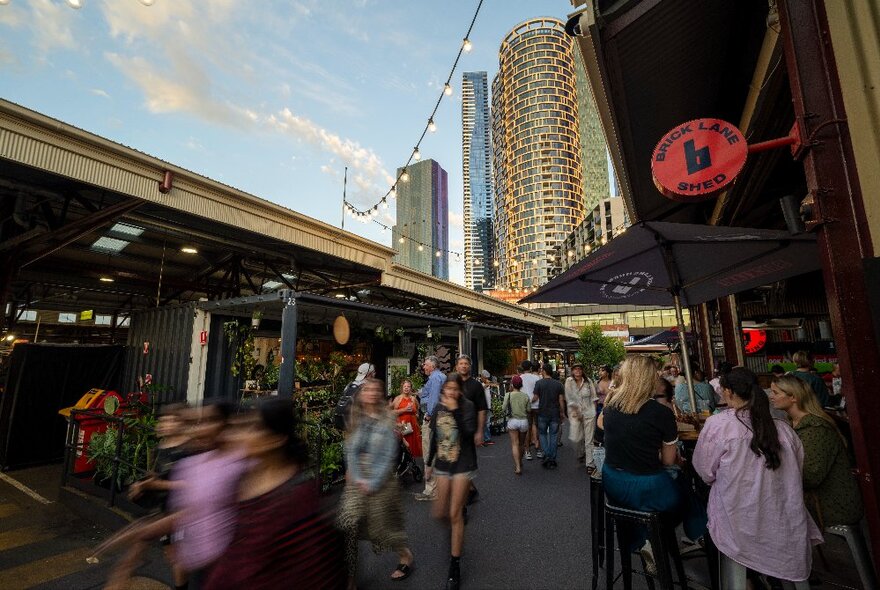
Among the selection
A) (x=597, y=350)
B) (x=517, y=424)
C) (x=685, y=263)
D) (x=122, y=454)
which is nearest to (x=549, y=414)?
(x=517, y=424)

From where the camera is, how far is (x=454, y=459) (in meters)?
3.61

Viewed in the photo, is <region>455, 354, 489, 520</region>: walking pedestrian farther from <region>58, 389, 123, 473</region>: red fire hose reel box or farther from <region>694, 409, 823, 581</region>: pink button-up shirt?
<region>58, 389, 123, 473</region>: red fire hose reel box

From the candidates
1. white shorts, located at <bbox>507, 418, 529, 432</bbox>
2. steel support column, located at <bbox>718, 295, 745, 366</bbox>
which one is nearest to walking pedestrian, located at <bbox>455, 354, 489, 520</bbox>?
white shorts, located at <bbox>507, 418, 529, 432</bbox>

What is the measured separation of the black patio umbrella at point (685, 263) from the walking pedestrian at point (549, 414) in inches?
72.2

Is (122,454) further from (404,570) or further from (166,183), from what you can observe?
(404,570)

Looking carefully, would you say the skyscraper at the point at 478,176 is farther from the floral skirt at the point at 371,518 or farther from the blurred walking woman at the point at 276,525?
the blurred walking woman at the point at 276,525

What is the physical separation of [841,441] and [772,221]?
774cm

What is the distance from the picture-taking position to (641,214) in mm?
8703

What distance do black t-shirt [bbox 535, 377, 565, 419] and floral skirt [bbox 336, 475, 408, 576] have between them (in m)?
4.52

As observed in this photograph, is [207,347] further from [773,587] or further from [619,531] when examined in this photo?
[773,587]

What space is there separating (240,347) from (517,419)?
5.99m

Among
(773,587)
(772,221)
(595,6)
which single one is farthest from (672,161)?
(772,221)

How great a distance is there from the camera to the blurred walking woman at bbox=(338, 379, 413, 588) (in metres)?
3.23

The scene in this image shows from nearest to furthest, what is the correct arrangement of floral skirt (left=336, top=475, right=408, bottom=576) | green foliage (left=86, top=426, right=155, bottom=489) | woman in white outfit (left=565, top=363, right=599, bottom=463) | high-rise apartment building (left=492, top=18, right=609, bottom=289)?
floral skirt (left=336, top=475, right=408, bottom=576)
green foliage (left=86, top=426, right=155, bottom=489)
woman in white outfit (left=565, top=363, right=599, bottom=463)
high-rise apartment building (left=492, top=18, right=609, bottom=289)
